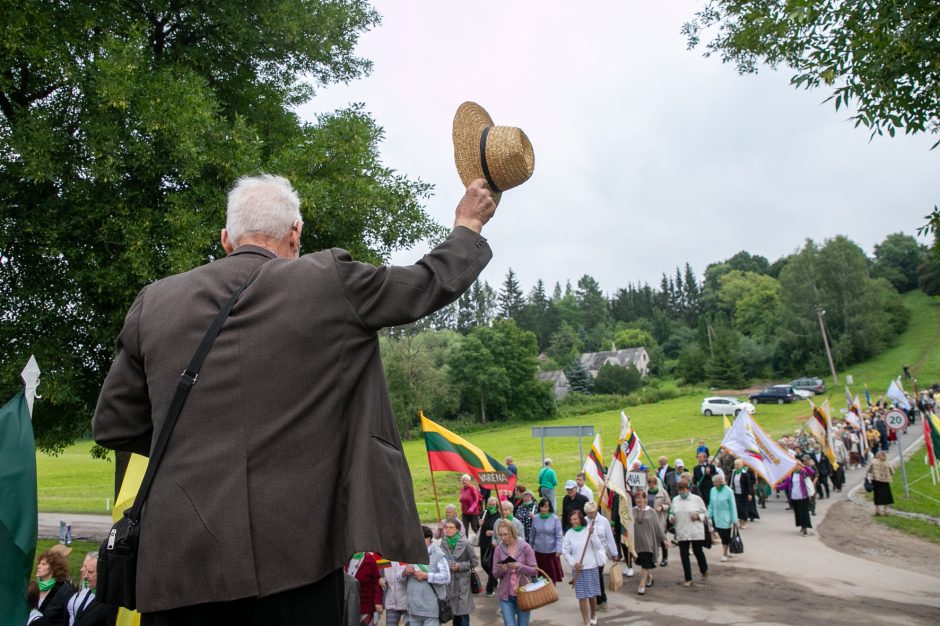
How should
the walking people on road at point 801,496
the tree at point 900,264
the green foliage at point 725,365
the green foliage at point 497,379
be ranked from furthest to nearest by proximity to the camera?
the tree at point 900,264 < the green foliage at point 725,365 < the green foliage at point 497,379 < the walking people on road at point 801,496

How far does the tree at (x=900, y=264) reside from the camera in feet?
395

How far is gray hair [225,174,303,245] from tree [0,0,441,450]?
9209 millimetres

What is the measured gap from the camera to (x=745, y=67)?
15.1 meters

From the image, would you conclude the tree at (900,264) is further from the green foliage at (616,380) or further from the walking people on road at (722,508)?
the walking people on road at (722,508)

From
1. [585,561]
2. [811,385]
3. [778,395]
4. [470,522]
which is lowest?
[585,561]

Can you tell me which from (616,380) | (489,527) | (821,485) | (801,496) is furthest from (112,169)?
(616,380)

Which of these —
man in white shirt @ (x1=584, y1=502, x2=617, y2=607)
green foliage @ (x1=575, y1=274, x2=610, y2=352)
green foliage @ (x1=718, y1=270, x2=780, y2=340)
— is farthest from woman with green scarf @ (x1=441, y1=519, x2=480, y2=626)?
green foliage @ (x1=575, y1=274, x2=610, y2=352)

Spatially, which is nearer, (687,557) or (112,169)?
(112,169)

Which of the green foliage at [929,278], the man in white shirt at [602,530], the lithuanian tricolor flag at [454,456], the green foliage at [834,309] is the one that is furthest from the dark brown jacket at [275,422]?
the green foliage at [929,278]

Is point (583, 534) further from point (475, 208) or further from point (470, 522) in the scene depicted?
point (475, 208)

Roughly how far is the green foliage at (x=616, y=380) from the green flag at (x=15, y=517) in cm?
9159

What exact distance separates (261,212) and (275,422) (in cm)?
74

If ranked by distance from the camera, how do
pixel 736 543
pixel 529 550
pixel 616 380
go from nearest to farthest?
pixel 529 550, pixel 736 543, pixel 616 380

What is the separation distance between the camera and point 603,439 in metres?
50.9
